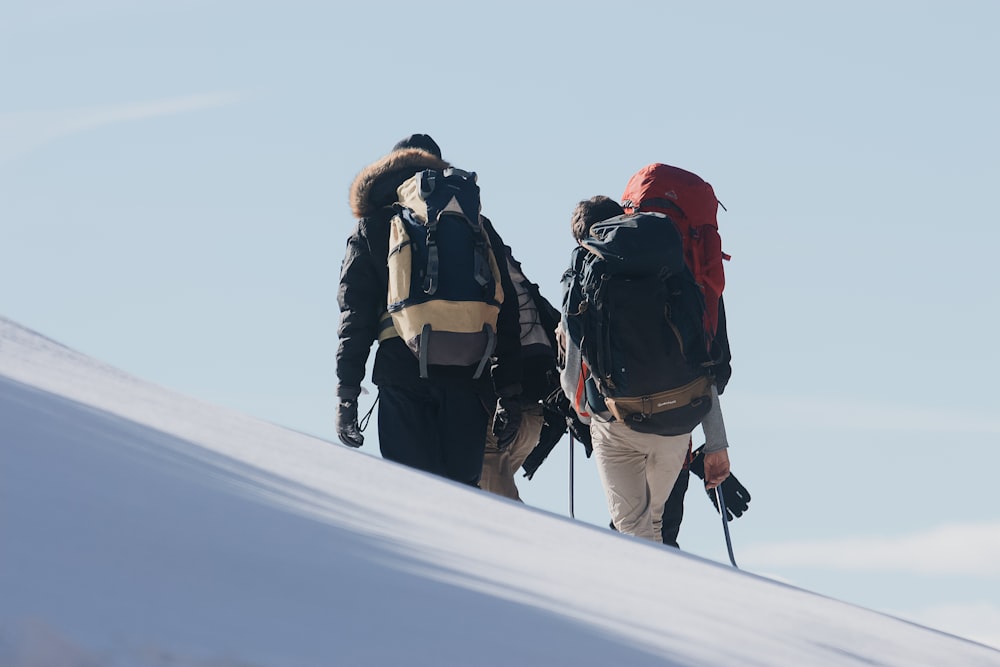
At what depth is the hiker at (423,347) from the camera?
698 cm

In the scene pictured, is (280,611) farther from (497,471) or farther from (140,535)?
(497,471)

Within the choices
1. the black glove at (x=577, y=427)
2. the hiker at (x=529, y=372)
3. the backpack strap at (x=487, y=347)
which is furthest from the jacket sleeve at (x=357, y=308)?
the black glove at (x=577, y=427)

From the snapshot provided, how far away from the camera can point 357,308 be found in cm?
712

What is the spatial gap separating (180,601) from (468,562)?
1.08 meters

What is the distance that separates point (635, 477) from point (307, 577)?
4699 millimetres

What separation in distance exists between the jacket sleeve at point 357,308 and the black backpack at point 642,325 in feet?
3.08

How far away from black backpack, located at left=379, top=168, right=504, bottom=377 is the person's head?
46cm

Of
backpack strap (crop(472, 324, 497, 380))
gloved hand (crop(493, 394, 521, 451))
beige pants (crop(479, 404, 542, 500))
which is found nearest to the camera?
backpack strap (crop(472, 324, 497, 380))

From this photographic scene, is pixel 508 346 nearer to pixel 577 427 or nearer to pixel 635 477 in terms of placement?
pixel 577 427

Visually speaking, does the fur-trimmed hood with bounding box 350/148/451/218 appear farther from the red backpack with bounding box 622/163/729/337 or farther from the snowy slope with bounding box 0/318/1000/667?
the snowy slope with bounding box 0/318/1000/667

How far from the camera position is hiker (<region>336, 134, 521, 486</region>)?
698cm

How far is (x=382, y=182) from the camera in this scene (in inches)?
291

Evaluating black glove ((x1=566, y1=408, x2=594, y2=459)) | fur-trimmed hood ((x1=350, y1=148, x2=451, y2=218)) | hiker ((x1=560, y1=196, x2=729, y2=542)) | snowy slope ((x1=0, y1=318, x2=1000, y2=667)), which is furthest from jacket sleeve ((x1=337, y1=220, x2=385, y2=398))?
snowy slope ((x1=0, y1=318, x2=1000, y2=667))

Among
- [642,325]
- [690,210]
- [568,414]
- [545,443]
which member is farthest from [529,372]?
[690,210]
